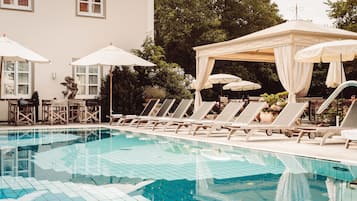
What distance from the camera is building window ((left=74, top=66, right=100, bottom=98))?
19125 millimetres

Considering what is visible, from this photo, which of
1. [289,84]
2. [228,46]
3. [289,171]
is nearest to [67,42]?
[228,46]

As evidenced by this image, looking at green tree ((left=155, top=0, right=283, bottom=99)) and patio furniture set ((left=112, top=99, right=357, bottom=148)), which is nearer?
patio furniture set ((left=112, top=99, right=357, bottom=148))

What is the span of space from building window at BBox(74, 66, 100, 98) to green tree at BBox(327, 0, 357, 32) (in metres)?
14.0

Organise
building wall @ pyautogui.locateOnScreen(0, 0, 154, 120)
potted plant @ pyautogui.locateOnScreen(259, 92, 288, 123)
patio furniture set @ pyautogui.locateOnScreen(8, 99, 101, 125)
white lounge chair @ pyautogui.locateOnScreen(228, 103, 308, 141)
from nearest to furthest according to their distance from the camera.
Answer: white lounge chair @ pyautogui.locateOnScreen(228, 103, 308, 141), potted plant @ pyautogui.locateOnScreen(259, 92, 288, 123), patio furniture set @ pyautogui.locateOnScreen(8, 99, 101, 125), building wall @ pyautogui.locateOnScreen(0, 0, 154, 120)

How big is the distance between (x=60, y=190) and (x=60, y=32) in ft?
45.4

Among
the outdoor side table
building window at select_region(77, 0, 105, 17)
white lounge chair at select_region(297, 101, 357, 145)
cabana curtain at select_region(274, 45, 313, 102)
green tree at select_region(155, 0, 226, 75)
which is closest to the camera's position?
white lounge chair at select_region(297, 101, 357, 145)

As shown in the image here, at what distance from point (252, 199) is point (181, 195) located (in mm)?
849

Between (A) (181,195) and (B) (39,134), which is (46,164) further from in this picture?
(B) (39,134)

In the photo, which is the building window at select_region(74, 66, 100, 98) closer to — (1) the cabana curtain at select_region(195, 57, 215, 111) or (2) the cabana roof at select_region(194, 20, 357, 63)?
(1) the cabana curtain at select_region(195, 57, 215, 111)

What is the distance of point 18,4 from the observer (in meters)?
18.1

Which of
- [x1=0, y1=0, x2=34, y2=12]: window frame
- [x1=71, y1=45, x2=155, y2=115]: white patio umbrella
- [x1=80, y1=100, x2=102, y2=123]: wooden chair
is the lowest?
[x1=80, y1=100, x2=102, y2=123]: wooden chair

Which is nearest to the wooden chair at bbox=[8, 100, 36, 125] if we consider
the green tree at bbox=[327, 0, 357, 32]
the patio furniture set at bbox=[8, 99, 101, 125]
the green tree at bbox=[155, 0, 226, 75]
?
Result: the patio furniture set at bbox=[8, 99, 101, 125]

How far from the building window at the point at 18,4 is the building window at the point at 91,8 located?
1.94 metres

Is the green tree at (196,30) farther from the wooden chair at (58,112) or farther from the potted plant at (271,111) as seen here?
the potted plant at (271,111)
